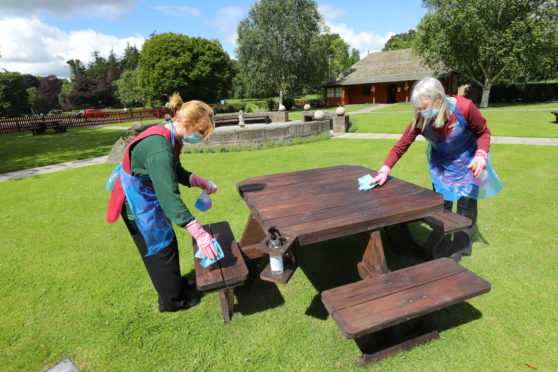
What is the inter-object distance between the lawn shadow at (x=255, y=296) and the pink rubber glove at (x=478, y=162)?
2214 mm

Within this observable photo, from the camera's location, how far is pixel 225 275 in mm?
2385

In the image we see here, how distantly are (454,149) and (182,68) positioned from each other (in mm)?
35479

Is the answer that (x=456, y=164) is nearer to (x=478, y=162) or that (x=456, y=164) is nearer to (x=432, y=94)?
(x=478, y=162)

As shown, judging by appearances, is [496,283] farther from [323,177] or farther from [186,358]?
[186,358]

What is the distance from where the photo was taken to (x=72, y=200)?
20.4 feet

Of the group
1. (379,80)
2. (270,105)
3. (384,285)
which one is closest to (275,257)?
(384,285)

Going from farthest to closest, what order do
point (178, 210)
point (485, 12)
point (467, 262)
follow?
point (485, 12) < point (467, 262) < point (178, 210)

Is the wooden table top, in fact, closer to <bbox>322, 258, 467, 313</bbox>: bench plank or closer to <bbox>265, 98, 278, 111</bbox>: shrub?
<bbox>322, 258, 467, 313</bbox>: bench plank

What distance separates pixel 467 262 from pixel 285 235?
2515 millimetres

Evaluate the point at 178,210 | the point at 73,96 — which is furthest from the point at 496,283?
the point at 73,96

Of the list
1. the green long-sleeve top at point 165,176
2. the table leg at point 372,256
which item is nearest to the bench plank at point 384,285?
the table leg at point 372,256

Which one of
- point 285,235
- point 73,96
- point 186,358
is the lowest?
point 186,358

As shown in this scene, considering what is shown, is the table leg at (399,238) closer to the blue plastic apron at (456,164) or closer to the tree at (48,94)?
the blue plastic apron at (456,164)

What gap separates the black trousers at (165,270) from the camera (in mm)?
2586
